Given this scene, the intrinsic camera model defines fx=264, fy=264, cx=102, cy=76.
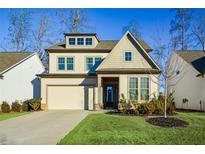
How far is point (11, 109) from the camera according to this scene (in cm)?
2350

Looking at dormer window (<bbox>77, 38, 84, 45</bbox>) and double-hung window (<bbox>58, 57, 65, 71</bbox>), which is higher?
dormer window (<bbox>77, 38, 84, 45</bbox>)

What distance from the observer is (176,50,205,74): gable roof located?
23.5 m

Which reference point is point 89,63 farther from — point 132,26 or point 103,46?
point 132,26

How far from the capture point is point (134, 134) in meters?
10.6

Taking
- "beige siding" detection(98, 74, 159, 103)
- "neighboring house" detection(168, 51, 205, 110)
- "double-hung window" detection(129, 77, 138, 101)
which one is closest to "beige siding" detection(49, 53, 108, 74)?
"beige siding" detection(98, 74, 159, 103)

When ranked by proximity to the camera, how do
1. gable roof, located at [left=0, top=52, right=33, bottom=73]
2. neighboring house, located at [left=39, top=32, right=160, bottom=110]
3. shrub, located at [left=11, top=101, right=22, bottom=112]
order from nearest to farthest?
neighboring house, located at [left=39, top=32, right=160, bottom=110] < shrub, located at [left=11, top=101, right=22, bottom=112] < gable roof, located at [left=0, top=52, right=33, bottom=73]

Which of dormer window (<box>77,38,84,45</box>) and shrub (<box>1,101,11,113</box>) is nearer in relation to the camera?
shrub (<box>1,101,11,113</box>)

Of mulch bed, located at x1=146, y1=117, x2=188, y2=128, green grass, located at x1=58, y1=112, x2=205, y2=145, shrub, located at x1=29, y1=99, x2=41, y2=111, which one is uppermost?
shrub, located at x1=29, y1=99, x2=41, y2=111

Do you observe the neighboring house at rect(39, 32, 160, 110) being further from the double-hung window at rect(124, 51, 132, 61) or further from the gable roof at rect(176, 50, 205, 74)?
the gable roof at rect(176, 50, 205, 74)

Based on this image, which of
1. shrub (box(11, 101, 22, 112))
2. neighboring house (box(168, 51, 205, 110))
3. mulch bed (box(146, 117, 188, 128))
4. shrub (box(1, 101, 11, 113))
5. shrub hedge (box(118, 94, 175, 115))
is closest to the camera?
mulch bed (box(146, 117, 188, 128))

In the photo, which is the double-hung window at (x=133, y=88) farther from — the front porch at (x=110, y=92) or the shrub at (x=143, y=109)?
the shrub at (x=143, y=109)

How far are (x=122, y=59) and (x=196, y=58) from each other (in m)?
7.91
